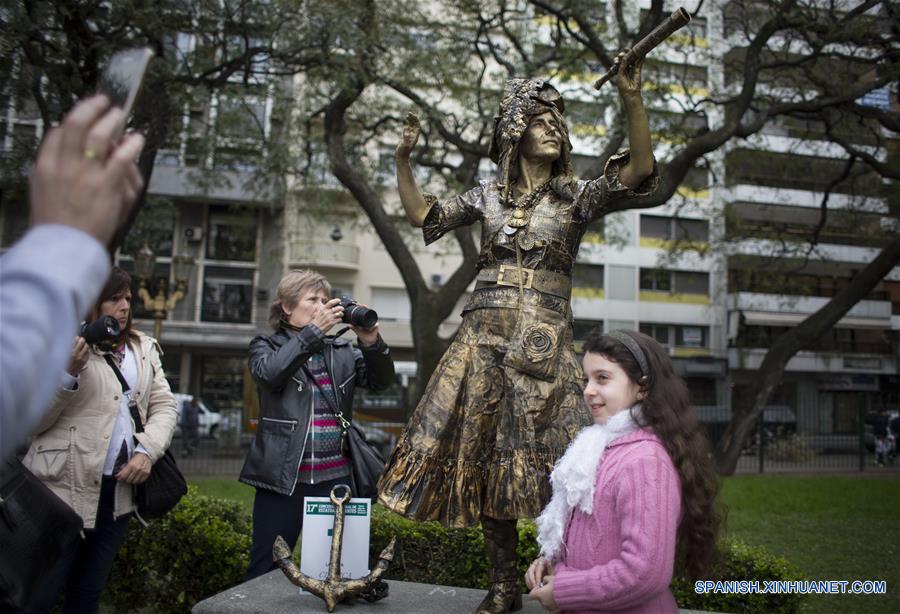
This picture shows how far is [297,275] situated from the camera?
384 centimetres

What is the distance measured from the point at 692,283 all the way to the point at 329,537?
30.9m

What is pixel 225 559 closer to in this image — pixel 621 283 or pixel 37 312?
pixel 37 312

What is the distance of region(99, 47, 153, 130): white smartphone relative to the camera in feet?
3.80

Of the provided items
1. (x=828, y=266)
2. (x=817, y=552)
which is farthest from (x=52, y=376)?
(x=828, y=266)

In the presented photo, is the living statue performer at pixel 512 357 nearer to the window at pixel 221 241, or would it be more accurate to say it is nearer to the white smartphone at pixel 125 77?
the white smartphone at pixel 125 77

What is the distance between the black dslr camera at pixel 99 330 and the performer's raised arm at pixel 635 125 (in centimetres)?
215

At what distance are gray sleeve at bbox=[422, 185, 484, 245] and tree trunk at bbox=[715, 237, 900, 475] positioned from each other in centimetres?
924

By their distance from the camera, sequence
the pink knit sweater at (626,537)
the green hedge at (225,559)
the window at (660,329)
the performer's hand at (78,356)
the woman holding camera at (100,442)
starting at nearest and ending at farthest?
1. the pink knit sweater at (626,537)
2. the performer's hand at (78,356)
3. the woman holding camera at (100,442)
4. the green hedge at (225,559)
5. the window at (660,329)

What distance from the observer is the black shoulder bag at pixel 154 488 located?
348cm

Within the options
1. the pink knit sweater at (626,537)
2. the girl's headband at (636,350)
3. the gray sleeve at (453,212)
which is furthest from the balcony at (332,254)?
the pink knit sweater at (626,537)

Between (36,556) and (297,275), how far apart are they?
1777 mm

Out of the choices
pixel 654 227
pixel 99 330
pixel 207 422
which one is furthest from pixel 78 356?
pixel 654 227

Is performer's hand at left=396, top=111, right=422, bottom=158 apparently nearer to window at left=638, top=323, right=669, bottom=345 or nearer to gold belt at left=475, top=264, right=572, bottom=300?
gold belt at left=475, top=264, right=572, bottom=300

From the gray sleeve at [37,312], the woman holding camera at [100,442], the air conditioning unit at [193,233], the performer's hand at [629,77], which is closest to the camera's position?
the gray sleeve at [37,312]
